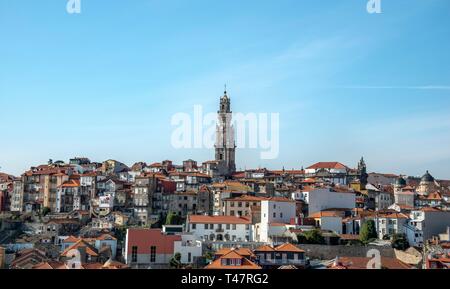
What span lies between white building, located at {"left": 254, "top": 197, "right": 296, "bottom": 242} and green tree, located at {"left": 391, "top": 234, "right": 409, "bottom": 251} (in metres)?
3.34

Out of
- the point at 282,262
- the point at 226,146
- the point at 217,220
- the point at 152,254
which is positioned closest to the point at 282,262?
the point at 282,262

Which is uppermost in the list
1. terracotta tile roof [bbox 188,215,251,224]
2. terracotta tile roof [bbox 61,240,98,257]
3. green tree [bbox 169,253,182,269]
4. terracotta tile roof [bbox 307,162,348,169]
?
terracotta tile roof [bbox 307,162,348,169]

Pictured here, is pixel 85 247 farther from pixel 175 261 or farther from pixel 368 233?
pixel 368 233

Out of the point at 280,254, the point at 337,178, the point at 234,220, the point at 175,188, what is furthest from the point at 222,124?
the point at 280,254

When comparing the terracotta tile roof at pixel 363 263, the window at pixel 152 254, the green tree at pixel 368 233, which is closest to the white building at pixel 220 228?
the window at pixel 152 254

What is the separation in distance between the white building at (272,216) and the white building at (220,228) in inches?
15.3

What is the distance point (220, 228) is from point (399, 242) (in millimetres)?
5428

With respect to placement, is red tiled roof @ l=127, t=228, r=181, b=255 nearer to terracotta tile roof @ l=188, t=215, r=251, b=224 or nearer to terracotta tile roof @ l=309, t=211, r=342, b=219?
terracotta tile roof @ l=188, t=215, r=251, b=224

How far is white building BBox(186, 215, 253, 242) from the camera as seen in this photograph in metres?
18.5

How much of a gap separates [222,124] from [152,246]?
9.26 meters

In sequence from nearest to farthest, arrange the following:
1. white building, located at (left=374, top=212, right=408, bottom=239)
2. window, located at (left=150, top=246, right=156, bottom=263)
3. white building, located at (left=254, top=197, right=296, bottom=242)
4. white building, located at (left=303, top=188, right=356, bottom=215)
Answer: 1. window, located at (left=150, top=246, right=156, bottom=263)
2. white building, located at (left=254, top=197, right=296, bottom=242)
3. white building, located at (left=374, top=212, right=408, bottom=239)
4. white building, located at (left=303, top=188, right=356, bottom=215)

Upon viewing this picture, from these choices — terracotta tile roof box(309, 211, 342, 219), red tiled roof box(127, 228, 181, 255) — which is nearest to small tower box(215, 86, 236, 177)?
terracotta tile roof box(309, 211, 342, 219)

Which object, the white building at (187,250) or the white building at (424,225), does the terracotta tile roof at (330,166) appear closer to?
the white building at (424,225)
